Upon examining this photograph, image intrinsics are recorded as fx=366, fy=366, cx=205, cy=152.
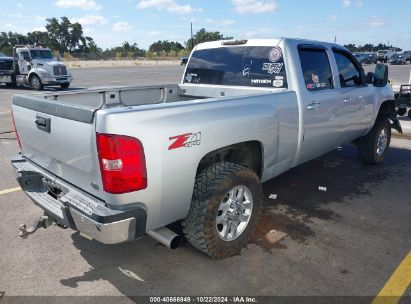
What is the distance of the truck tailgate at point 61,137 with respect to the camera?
2.55m

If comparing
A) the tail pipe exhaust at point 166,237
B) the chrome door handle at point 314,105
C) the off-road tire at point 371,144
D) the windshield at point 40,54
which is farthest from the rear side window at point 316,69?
the windshield at point 40,54

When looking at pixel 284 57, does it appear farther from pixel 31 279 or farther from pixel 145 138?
pixel 31 279

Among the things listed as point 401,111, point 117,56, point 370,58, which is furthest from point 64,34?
point 401,111

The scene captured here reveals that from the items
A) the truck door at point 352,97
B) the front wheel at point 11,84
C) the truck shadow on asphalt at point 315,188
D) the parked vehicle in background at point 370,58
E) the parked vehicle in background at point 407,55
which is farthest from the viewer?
the parked vehicle in background at point 407,55

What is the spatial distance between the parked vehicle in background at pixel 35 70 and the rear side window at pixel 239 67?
16.2m

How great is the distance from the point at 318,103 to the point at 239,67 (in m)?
1.04

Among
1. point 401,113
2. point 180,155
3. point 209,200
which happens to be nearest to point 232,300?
point 209,200

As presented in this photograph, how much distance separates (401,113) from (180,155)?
9.26m

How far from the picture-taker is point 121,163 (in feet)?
8.04

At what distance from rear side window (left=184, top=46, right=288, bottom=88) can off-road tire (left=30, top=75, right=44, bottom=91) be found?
1669 cm

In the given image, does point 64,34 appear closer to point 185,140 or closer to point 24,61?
point 24,61

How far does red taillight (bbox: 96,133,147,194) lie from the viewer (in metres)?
2.41

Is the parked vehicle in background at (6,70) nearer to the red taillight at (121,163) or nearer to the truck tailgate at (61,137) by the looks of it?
the truck tailgate at (61,137)

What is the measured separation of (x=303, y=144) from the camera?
13.8ft
